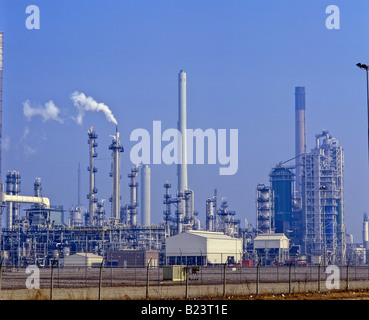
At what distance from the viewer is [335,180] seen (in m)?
162

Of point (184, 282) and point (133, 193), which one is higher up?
point (133, 193)

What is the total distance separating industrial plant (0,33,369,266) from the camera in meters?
132

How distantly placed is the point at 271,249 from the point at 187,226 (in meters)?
18.9

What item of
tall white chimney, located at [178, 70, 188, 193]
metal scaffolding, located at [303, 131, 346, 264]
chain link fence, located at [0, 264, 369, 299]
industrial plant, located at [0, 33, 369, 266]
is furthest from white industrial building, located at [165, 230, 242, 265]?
chain link fence, located at [0, 264, 369, 299]

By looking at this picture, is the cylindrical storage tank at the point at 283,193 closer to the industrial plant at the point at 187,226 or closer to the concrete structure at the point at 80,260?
the industrial plant at the point at 187,226

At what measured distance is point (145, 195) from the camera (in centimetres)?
18938

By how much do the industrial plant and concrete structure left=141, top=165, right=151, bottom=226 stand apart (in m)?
8.27

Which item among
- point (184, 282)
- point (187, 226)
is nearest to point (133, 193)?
point (187, 226)

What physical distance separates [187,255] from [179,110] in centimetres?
6248

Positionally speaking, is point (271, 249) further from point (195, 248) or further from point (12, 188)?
point (12, 188)

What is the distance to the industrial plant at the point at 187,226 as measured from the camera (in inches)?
5197

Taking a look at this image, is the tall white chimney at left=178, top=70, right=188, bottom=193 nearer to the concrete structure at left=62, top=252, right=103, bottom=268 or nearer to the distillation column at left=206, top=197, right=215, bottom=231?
the distillation column at left=206, top=197, right=215, bottom=231
